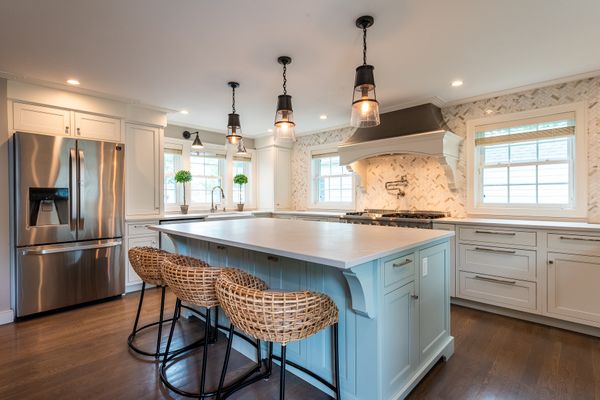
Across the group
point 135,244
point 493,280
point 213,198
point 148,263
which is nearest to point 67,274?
point 135,244

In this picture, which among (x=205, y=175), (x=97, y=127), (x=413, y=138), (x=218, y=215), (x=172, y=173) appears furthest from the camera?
(x=205, y=175)

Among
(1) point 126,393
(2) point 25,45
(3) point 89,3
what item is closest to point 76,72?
(2) point 25,45

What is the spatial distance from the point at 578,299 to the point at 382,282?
7.62 feet

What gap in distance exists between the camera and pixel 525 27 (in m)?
2.15

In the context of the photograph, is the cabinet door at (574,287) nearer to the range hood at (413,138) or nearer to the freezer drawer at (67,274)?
the range hood at (413,138)

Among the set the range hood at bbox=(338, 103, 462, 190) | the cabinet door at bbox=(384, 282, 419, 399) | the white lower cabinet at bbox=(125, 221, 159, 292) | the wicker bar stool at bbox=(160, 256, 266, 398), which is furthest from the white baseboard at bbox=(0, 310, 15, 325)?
the range hood at bbox=(338, 103, 462, 190)

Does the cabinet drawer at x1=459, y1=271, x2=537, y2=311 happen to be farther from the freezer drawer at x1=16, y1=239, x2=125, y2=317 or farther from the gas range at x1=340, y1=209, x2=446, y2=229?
the freezer drawer at x1=16, y1=239, x2=125, y2=317

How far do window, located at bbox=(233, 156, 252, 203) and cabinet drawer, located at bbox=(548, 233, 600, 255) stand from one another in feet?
14.9

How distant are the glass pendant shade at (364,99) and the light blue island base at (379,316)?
3.05 ft

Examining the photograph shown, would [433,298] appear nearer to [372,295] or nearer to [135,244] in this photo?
[372,295]

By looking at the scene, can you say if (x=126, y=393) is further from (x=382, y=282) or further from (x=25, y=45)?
(x=25, y=45)

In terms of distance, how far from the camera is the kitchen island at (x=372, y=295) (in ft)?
4.99

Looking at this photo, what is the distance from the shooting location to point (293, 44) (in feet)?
7.79

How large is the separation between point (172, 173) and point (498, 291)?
4678 millimetres
